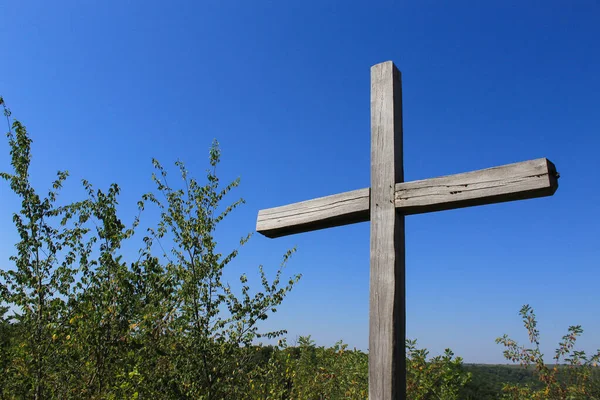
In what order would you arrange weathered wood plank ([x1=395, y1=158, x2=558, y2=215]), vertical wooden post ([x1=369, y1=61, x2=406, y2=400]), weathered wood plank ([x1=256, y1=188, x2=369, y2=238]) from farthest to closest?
weathered wood plank ([x1=256, y1=188, x2=369, y2=238])
vertical wooden post ([x1=369, y1=61, x2=406, y2=400])
weathered wood plank ([x1=395, y1=158, x2=558, y2=215])

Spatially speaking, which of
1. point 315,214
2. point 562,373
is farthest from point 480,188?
point 562,373

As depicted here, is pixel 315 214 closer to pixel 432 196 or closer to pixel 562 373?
pixel 432 196

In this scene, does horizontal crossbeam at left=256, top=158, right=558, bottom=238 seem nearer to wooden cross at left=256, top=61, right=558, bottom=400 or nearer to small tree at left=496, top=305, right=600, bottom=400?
wooden cross at left=256, top=61, right=558, bottom=400

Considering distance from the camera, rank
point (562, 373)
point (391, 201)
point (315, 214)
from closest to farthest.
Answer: point (391, 201) < point (315, 214) < point (562, 373)

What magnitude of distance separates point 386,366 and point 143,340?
2503mm

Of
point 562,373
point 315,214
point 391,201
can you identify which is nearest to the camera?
point 391,201

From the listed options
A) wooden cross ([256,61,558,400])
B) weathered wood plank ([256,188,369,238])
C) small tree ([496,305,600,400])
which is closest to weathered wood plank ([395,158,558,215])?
wooden cross ([256,61,558,400])

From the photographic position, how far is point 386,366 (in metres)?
2.21

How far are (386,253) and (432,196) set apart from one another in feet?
1.21

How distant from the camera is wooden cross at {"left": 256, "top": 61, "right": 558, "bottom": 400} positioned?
85.2 inches

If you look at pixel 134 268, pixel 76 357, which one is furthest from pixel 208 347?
pixel 76 357

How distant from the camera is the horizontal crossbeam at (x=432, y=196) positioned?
210 centimetres

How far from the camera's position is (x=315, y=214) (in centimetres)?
276

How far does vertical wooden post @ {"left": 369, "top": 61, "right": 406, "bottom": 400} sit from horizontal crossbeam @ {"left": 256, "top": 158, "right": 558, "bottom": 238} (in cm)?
8
